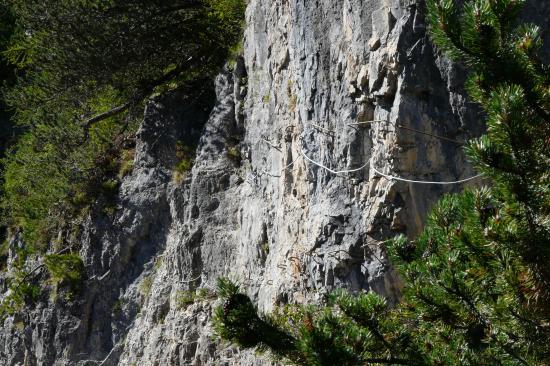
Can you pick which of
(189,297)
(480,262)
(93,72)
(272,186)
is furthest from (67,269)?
(480,262)

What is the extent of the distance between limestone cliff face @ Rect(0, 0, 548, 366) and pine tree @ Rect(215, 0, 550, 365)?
6.45ft

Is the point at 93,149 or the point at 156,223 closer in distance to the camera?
the point at 156,223

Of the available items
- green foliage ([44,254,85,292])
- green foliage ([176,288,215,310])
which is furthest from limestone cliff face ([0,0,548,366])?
green foliage ([44,254,85,292])

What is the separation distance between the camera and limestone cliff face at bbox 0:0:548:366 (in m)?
6.48

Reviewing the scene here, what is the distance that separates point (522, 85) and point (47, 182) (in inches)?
436

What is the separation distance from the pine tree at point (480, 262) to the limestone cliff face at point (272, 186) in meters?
1.97

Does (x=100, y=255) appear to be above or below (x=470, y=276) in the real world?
above

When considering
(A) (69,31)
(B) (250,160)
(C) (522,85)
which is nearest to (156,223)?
(B) (250,160)

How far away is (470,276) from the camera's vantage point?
13.7ft

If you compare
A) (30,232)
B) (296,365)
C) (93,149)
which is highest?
(93,149)

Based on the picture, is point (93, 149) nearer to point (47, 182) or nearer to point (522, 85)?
point (47, 182)

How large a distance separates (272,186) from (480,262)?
203 inches

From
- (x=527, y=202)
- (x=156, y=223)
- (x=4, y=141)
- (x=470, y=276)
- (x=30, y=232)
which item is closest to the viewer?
(x=527, y=202)

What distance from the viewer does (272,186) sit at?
912cm
